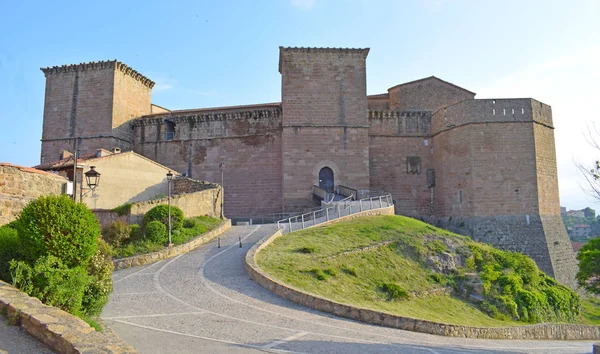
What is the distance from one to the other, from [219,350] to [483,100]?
22903 millimetres

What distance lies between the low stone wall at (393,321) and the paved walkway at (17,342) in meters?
6.04

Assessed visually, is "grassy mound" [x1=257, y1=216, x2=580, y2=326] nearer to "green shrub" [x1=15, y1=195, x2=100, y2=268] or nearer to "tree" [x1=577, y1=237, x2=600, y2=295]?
"tree" [x1=577, y1=237, x2=600, y2=295]

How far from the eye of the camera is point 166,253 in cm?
1617

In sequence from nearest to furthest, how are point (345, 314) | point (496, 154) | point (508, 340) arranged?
point (345, 314)
point (508, 340)
point (496, 154)

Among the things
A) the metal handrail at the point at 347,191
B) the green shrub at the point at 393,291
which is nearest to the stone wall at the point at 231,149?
the metal handrail at the point at 347,191

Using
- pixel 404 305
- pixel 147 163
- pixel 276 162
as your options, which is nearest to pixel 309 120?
pixel 276 162

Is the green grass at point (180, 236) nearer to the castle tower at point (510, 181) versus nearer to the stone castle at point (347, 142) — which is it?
the stone castle at point (347, 142)

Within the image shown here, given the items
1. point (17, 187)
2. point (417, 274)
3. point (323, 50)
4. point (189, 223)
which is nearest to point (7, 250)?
point (17, 187)

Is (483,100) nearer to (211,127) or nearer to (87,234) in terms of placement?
(211,127)

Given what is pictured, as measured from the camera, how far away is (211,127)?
99.9 feet

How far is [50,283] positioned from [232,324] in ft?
10.8

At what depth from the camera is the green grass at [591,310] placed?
1958 cm

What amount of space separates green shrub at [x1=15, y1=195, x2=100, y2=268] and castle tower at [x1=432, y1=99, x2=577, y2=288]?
2130cm

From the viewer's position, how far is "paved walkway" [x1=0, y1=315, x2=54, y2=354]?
512 cm
